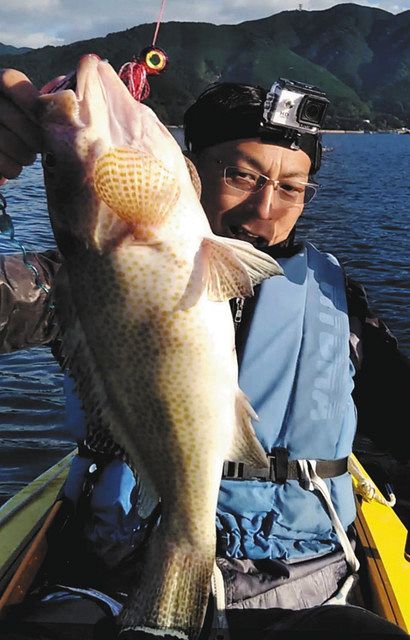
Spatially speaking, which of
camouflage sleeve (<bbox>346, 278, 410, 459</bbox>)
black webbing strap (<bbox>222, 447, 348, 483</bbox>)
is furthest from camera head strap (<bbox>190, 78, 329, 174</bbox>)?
black webbing strap (<bbox>222, 447, 348, 483</bbox>)

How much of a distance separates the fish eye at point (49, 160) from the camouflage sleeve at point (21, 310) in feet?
3.96

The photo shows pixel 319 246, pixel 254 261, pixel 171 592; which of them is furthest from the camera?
pixel 319 246

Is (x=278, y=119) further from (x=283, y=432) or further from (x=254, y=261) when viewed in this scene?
(x=283, y=432)

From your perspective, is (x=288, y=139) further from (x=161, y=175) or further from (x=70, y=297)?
(x=70, y=297)

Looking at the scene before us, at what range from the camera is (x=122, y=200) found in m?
2.30

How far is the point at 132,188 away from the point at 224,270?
44 cm

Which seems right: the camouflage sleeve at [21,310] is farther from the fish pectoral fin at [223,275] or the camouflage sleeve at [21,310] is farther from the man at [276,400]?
the fish pectoral fin at [223,275]

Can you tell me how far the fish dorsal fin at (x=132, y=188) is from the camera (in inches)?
90.2

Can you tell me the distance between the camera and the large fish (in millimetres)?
2299

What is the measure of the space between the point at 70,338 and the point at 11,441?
6552mm

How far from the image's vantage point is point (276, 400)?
3404 millimetres

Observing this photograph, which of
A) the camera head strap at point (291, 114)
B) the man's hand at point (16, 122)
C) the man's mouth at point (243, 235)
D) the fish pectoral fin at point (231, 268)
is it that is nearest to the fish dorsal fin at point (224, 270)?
the fish pectoral fin at point (231, 268)

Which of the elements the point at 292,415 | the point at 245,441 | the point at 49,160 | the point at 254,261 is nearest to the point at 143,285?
the point at 254,261

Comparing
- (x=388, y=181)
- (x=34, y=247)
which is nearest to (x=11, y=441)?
(x=34, y=247)
